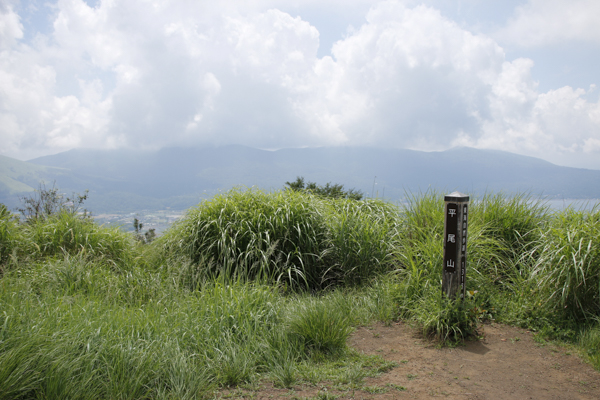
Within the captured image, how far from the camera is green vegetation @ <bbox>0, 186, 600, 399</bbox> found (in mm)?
2602

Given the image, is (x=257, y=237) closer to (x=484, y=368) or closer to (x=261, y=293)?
(x=261, y=293)

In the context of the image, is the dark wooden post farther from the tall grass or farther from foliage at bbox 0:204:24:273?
foliage at bbox 0:204:24:273

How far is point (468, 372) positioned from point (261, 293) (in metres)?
2.00

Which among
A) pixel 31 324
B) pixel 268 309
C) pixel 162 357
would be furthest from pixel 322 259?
pixel 31 324

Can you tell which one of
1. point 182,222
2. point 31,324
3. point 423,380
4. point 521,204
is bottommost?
point 423,380

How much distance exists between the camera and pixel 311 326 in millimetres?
3338

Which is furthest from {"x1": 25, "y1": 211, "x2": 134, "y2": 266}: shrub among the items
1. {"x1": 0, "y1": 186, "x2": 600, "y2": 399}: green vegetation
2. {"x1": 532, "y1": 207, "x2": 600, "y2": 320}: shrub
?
{"x1": 532, "y1": 207, "x2": 600, "y2": 320}: shrub

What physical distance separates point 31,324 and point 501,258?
17.8 feet

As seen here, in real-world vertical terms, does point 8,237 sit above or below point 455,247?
below

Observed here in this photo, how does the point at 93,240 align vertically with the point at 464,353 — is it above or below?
above

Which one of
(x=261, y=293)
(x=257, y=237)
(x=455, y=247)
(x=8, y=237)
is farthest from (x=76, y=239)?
(x=455, y=247)

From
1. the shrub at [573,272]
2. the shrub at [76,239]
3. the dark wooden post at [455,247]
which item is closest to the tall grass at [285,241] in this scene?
the shrub at [76,239]

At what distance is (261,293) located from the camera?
3.78 meters

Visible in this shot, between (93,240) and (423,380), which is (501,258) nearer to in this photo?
(423,380)
